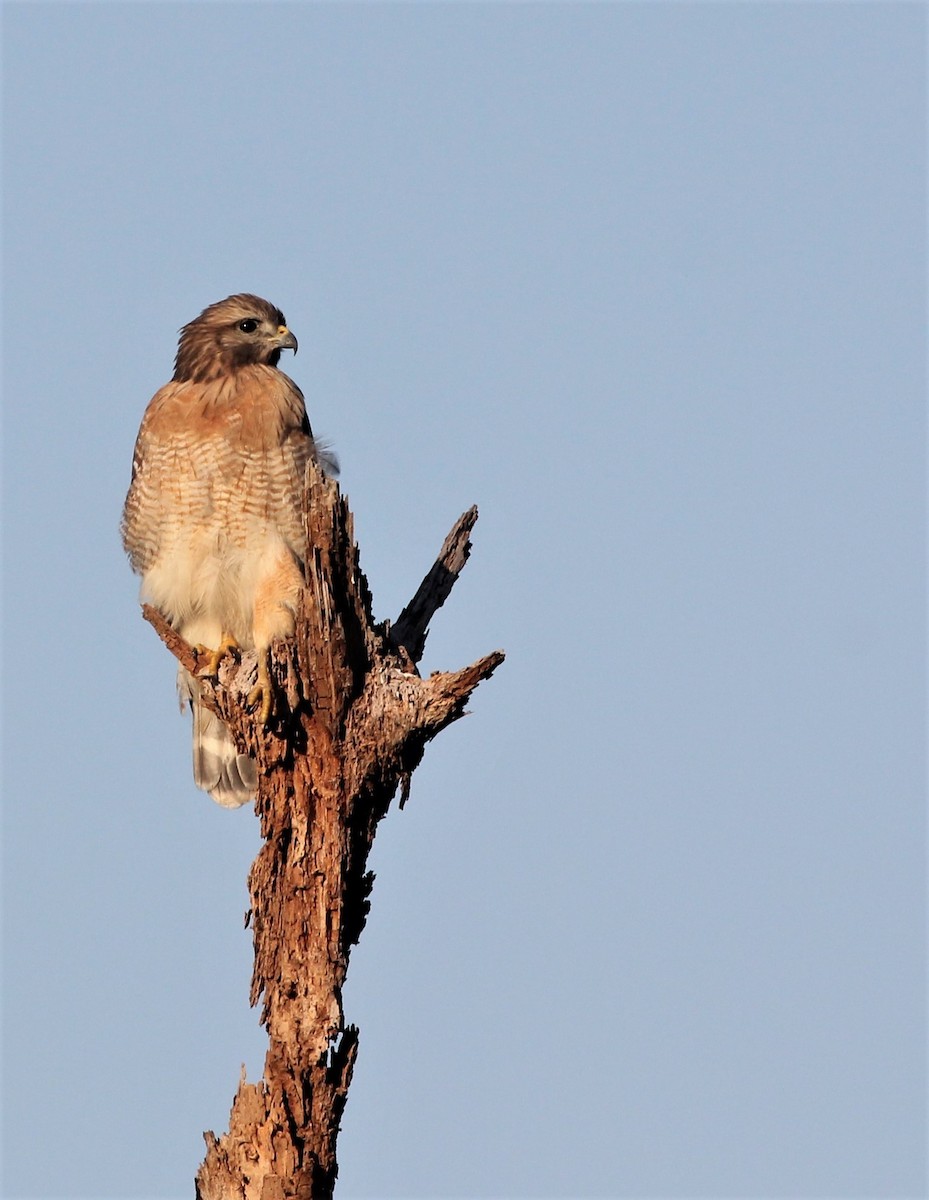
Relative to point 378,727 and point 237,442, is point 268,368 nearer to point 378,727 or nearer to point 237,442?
point 237,442

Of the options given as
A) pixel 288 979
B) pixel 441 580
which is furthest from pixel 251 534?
pixel 288 979

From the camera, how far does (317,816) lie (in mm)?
8094

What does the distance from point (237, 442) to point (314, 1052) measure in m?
3.50

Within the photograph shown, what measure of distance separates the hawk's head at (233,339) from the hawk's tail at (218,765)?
1.84 meters

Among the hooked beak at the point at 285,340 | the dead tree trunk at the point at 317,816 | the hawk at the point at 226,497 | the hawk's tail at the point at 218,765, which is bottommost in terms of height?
the dead tree trunk at the point at 317,816

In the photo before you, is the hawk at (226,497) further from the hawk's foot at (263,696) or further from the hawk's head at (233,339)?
the hawk's foot at (263,696)

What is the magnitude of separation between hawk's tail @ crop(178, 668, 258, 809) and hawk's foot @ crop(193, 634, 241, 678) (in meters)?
0.51

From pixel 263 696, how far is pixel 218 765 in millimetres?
2256

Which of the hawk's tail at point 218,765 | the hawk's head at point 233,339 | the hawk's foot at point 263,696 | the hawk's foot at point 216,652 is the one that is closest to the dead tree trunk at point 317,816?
the hawk's foot at point 263,696

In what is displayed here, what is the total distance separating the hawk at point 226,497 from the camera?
9.55 meters

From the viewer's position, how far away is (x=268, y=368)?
401 inches

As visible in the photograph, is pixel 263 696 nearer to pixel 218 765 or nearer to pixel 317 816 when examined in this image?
pixel 317 816

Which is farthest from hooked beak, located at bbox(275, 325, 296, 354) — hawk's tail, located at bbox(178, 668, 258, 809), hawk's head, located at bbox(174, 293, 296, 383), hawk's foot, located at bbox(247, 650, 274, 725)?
hawk's foot, located at bbox(247, 650, 274, 725)

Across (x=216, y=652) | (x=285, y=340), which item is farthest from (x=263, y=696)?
(x=285, y=340)
